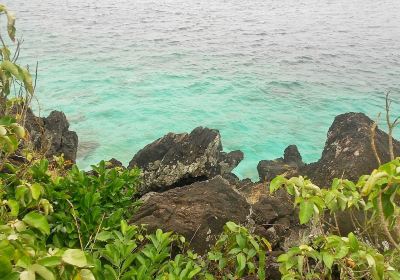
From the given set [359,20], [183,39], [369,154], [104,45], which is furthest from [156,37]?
[369,154]

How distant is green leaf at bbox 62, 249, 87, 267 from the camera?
5.94 feet

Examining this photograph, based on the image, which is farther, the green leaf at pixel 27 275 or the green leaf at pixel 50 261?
the green leaf at pixel 50 261

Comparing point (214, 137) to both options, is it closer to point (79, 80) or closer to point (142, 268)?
point (142, 268)

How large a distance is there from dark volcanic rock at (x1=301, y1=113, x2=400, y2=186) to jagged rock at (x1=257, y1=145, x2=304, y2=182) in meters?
1.05

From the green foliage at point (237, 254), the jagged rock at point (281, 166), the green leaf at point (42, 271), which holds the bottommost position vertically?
the jagged rock at point (281, 166)

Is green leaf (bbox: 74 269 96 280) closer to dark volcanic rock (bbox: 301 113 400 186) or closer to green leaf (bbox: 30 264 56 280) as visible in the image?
green leaf (bbox: 30 264 56 280)

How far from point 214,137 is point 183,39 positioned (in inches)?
815

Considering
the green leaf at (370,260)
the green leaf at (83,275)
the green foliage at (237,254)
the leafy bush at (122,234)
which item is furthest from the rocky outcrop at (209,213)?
the green leaf at (83,275)

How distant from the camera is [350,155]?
748 centimetres

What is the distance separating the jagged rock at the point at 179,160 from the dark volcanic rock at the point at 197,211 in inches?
85.7

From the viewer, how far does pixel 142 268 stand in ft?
10.8

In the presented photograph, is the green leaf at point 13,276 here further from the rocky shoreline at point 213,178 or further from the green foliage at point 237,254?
the rocky shoreline at point 213,178

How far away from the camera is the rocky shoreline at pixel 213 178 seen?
201 inches

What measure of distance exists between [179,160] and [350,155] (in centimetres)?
336
